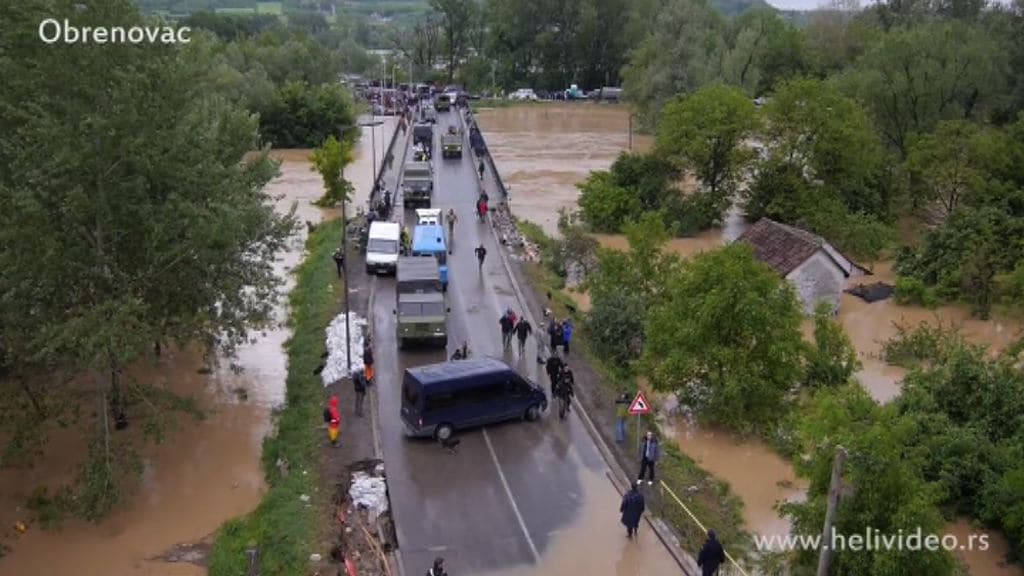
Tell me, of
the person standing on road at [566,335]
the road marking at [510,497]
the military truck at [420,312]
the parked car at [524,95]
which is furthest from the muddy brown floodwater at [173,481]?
the parked car at [524,95]

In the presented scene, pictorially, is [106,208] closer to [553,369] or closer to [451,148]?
[553,369]

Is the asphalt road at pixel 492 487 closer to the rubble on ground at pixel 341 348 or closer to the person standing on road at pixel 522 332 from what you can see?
the person standing on road at pixel 522 332

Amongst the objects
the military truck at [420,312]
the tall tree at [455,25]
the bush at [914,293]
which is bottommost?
the bush at [914,293]

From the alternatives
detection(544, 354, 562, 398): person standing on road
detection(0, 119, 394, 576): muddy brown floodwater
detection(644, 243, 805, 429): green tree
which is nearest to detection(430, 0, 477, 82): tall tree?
detection(0, 119, 394, 576): muddy brown floodwater

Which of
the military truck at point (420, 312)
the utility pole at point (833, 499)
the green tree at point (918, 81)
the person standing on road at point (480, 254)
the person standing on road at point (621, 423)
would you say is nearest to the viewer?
the utility pole at point (833, 499)

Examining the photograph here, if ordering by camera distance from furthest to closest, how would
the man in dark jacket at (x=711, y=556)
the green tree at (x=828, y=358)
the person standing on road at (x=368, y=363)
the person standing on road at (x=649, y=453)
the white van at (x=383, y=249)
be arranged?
the white van at (x=383, y=249)
the green tree at (x=828, y=358)
the person standing on road at (x=368, y=363)
the person standing on road at (x=649, y=453)
the man in dark jacket at (x=711, y=556)

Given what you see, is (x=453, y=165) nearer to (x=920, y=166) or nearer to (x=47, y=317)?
(x=920, y=166)
